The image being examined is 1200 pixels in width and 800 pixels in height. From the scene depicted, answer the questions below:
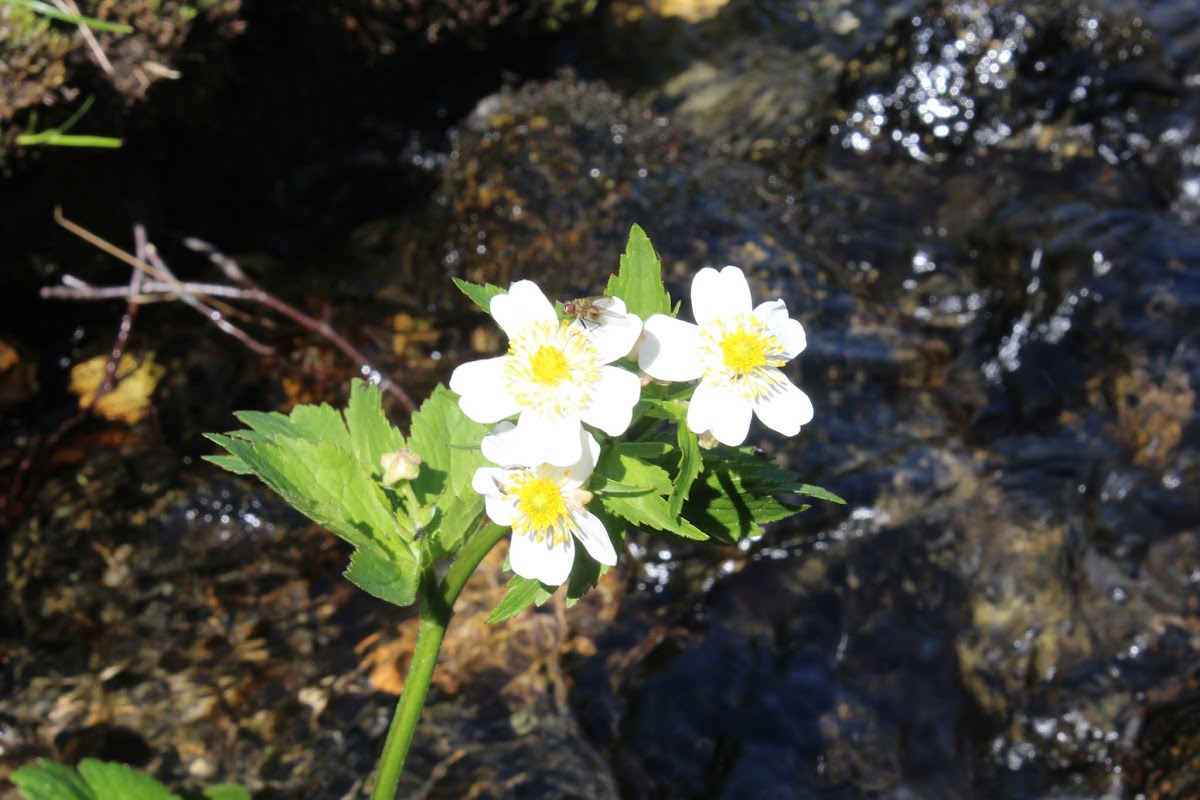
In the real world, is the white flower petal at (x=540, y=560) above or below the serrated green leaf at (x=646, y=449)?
below

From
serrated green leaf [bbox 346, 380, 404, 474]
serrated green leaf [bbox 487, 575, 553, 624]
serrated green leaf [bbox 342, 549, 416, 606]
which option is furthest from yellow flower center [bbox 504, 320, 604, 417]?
serrated green leaf [bbox 346, 380, 404, 474]

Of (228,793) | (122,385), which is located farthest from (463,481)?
(122,385)

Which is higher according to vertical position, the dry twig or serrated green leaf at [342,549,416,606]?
serrated green leaf at [342,549,416,606]

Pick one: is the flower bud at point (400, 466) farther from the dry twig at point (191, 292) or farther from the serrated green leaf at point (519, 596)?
the dry twig at point (191, 292)

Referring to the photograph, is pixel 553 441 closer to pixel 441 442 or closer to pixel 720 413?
pixel 720 413

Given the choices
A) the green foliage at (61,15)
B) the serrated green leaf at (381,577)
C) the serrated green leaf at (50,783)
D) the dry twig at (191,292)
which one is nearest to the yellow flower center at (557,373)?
the serrated green leaf at (381,577)

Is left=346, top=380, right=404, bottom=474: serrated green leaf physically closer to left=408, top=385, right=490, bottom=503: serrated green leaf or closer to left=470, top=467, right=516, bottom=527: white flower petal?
left=408, top=385, right=490, bottom=503: serrated green leaf

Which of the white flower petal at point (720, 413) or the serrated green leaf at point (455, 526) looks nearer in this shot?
the white flower petal at point (720, 413)
